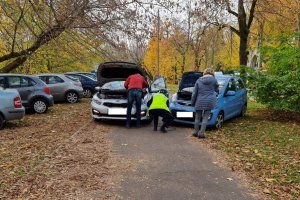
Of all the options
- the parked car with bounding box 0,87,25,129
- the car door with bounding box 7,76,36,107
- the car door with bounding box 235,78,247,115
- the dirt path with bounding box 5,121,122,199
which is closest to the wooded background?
the car door with bounding box 235,78,247,115

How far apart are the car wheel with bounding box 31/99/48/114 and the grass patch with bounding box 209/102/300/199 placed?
23.2 ft

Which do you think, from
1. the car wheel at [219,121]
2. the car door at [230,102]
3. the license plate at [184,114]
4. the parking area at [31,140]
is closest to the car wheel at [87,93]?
the parking area at [31,140]

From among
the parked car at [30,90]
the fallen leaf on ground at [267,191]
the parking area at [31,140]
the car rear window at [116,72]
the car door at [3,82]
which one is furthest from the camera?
the car rear window at [116,72]

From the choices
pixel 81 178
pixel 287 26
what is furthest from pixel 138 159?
pixel 287 26

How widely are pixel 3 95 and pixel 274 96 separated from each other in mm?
8897

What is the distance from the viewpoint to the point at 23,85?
13180mm

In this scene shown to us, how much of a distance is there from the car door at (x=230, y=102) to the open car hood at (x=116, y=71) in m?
3.02

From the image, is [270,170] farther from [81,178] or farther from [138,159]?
[81,178]

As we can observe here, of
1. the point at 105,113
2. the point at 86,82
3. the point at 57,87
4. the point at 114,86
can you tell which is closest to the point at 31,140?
the point at 105,113

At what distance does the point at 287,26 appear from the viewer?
1909 centimetres

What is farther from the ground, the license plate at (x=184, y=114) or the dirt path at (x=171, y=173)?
the license plate at (x=184, y=114)

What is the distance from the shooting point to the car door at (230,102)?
36.4 ft

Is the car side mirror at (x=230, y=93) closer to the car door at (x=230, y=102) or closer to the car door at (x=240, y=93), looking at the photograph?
the car door at (x=230, y=102)

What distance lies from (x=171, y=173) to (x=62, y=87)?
12.7 metres
